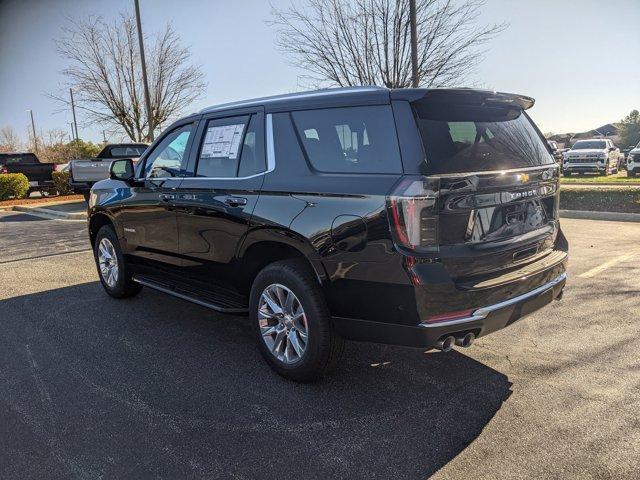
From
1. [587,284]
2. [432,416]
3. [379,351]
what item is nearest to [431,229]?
[432,416]

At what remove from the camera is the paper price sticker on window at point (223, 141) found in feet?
13.2

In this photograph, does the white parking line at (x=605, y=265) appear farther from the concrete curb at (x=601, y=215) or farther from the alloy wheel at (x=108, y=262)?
the alloy wheel at (x=108, y=262)

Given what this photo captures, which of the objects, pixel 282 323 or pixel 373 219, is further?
pixel 282 323

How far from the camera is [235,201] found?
12.5 feet

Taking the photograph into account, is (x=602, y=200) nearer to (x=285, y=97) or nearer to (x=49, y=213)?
(x=285, y=97)

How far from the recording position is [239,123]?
4.03 m

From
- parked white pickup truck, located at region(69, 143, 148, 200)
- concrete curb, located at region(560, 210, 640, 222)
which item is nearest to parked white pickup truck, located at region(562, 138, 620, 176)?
concrete curb, located at region(560, 210, 640, 222)

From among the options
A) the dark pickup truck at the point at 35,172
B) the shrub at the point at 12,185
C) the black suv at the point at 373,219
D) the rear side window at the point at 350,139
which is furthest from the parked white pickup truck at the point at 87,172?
the rear side window at the point at 350,139

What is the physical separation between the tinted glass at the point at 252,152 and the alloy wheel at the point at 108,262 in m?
2.45

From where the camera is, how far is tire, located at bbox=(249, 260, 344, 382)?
10.7 feet

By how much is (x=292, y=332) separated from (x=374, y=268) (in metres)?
0.87

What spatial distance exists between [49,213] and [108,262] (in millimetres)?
10340

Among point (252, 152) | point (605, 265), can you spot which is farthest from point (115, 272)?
point (605, 265)

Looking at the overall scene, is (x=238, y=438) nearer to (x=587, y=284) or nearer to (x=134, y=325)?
(x=134, y=325)
